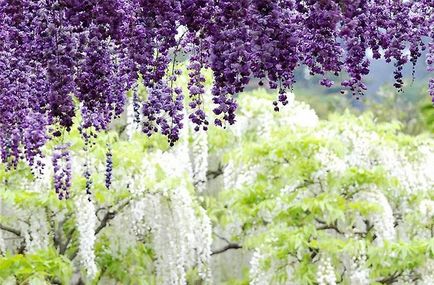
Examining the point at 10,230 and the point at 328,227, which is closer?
the point at 10,230

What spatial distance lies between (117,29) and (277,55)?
667mm

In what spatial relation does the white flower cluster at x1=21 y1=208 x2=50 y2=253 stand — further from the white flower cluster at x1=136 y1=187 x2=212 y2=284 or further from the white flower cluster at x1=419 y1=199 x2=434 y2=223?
the white flower cluster at x1=419 y1=199 x2=434 y2=223

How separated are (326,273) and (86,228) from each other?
3.10 meters

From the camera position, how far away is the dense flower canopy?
3162mm

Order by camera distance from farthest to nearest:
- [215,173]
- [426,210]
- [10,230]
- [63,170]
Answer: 1. [215,173]
2. [426,210]
3. [10,230]
4. [63,170]

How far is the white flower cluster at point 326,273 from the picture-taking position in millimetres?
10250

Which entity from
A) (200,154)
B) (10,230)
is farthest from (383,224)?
(10,230)

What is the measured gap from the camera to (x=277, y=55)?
Answer: 3.19m

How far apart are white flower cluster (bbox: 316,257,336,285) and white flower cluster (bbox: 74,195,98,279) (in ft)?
9.45

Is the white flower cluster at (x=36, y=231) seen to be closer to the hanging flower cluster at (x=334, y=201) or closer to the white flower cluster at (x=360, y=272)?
the hanging flower cluster at (x=334, y=201)

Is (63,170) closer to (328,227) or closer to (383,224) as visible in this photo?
(383,224)

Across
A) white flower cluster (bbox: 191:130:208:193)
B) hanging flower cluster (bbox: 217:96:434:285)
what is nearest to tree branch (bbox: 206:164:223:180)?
white flower cluster (bbox: 191:130:208:193)

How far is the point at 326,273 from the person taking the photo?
1035 cm

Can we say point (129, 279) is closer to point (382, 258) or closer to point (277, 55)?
point (382, 258)
